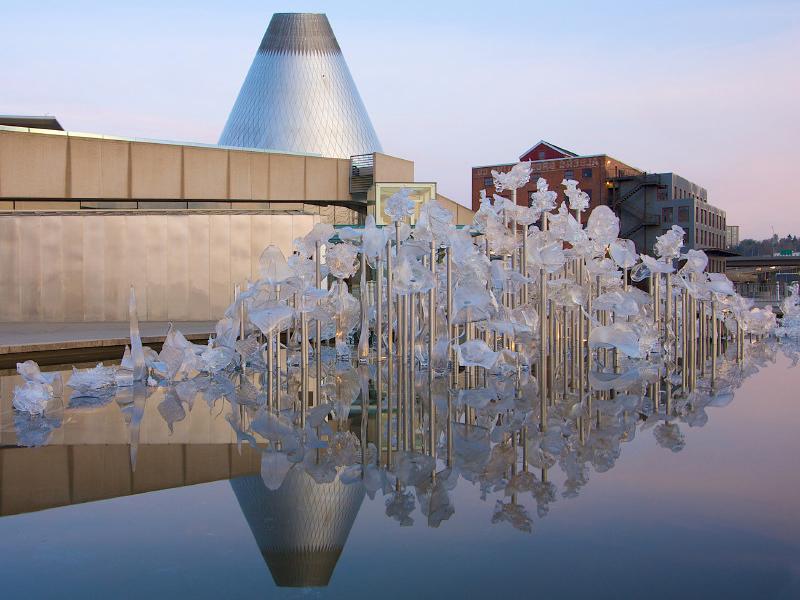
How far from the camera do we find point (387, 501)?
10.5 feet

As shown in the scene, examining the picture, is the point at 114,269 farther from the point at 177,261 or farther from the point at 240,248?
the point at 240,248

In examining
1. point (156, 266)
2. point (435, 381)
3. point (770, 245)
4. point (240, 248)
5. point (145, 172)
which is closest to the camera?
point (435, 381)

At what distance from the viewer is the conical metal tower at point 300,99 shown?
34.2 meters

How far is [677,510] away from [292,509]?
1472mm

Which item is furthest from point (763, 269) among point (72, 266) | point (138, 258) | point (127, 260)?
point (72, 266)

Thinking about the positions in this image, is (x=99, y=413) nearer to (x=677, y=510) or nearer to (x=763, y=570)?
(x=677, y=510)

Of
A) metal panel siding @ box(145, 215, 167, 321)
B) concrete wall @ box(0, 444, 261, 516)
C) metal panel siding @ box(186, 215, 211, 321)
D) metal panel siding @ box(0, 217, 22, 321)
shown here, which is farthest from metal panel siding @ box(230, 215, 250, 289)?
concrete wall @ box(0, 444, 261, 516)

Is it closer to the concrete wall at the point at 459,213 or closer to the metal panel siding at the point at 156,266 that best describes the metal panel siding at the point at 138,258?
the metal panel siding at the point at 156,266

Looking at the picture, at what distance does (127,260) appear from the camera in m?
16.0

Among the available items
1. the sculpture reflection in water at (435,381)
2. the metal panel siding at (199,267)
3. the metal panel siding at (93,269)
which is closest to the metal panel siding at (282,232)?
the metal panel siding at (199,267)

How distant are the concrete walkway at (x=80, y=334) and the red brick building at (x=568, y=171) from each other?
33.2m

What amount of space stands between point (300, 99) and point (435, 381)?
2968cm

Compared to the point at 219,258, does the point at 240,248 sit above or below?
above

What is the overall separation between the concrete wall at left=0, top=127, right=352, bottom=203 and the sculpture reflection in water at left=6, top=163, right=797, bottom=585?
10.5 meters
